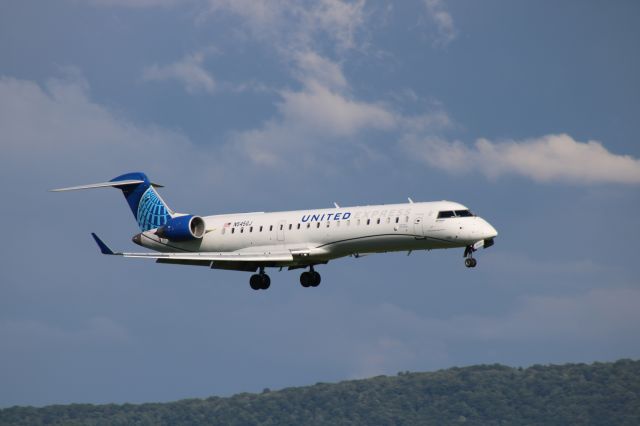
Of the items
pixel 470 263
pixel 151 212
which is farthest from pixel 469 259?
pixel 151 212

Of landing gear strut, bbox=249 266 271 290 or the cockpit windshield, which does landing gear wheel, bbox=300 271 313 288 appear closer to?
landing gear strut, bbox=249 266 271 290

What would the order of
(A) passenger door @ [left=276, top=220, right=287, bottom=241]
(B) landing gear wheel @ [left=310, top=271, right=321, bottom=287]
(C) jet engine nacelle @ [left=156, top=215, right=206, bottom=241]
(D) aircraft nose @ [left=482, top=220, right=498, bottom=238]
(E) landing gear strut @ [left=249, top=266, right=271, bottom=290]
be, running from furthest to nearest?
1. (C) jet engine nacelle @ [left=156, top=215, right=206, bottom=241]
2. (E) landing gear strut @ [left=249, top=266, right=271, bottom=290]
3. (B) landing gear wheel @ [left=310, top=271, right=321, bottom=287]
4. (A) passenger door @ [left=276, top=220, right=287, bottom=241]
5. (D) aircraft nose @ [left=482, top=220, right=498, bottom=238]

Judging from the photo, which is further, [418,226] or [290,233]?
[290,233]

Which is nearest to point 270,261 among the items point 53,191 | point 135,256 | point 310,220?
point 310,220

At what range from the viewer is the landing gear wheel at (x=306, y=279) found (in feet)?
200

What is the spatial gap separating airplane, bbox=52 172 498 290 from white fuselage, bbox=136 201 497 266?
4 cm

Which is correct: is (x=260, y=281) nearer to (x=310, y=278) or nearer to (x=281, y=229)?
(x=310, y=278)

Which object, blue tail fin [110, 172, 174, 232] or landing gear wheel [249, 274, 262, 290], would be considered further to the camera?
blue tail fin [110, 172, 174, 232]

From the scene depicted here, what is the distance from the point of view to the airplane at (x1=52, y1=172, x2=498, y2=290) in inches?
2162

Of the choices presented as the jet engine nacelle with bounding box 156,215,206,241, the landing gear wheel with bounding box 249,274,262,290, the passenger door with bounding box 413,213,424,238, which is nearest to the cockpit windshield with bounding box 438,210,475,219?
the passenger door with bounding box 413,213,424,238

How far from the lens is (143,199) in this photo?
66.1 metres

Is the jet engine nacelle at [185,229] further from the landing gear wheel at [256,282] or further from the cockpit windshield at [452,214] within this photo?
the cockpit windshield at [452,214]

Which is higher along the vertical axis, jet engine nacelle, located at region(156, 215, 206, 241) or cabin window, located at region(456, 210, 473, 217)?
jet engine nacelle, located at region(156, 215, 206, 241)

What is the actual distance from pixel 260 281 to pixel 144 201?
8522mm
